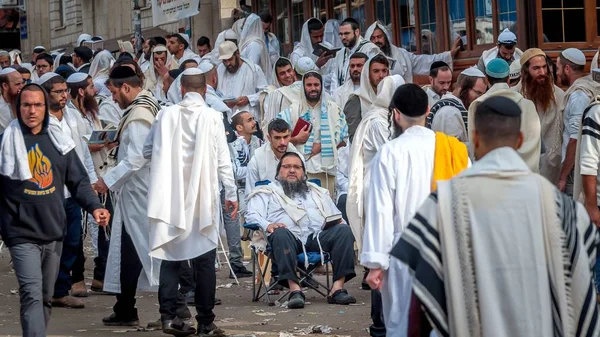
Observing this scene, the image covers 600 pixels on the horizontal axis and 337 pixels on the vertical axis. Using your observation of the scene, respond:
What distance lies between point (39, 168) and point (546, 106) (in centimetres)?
426

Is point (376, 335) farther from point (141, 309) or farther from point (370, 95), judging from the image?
point (370, 95)

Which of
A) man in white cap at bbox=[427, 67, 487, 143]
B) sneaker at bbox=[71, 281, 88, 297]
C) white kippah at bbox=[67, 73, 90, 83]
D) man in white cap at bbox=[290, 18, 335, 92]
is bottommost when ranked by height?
sneaker at bbox=[71, 281, 88, 297]

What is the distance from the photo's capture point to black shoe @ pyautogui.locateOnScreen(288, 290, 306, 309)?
35.3 feet

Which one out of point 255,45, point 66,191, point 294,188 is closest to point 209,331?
point 294,188

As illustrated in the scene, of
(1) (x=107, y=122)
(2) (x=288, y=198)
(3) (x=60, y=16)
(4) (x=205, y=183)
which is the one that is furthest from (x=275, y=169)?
(3) (x=60, y=16)

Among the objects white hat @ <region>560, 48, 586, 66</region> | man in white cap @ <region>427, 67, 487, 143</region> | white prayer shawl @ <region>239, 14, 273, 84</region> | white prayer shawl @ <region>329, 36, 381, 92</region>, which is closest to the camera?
man in white cap @ <region>427, 67, 487, 143</region>

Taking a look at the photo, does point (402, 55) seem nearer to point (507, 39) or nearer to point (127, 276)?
point (507, 39)

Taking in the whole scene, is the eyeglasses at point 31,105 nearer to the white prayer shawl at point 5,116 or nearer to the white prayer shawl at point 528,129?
the white prayer shawl at point 528,129

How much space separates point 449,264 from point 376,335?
4.06m

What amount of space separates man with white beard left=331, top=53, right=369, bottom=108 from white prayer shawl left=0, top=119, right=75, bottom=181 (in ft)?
18.5

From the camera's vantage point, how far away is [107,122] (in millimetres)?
12633

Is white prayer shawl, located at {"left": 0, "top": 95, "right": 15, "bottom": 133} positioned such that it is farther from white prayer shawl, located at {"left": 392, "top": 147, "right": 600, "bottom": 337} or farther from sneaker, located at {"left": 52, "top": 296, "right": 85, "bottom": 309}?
white prayer shawl, located at {"left": 392, "top": 147, "right": 600, "bottom": 337}

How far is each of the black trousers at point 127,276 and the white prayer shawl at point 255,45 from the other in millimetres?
9102

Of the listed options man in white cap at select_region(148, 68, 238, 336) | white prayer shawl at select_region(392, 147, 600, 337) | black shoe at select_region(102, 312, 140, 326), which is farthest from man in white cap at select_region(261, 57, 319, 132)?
white prayer shawl at select_region(392, 147, 600, 337)
